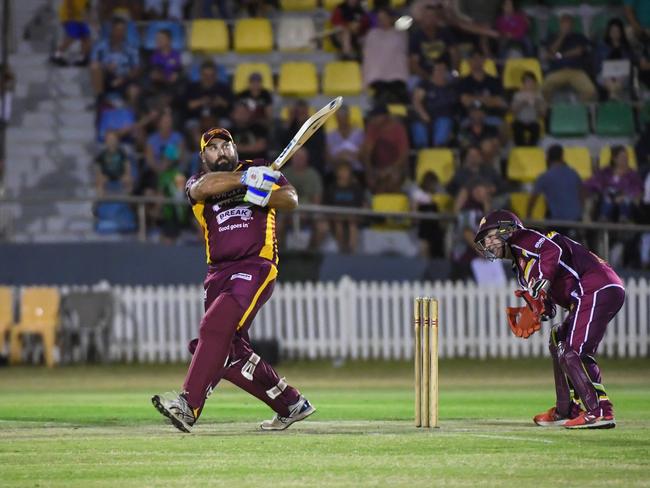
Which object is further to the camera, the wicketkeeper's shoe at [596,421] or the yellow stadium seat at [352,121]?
the yellow stadium seat at [352,121]

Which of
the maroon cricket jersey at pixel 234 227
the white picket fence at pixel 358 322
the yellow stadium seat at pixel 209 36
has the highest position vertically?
the yellow stadium seat at pixel 209 36

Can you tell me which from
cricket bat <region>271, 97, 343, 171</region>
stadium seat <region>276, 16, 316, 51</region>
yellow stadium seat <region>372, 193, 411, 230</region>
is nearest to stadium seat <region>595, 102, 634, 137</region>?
yellow stadium seat <region>372, 193, 411, 230</region>

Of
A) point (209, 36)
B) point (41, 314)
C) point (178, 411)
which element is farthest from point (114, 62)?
point (178, 411)

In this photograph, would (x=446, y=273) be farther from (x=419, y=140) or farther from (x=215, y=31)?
(x=215, y=31)

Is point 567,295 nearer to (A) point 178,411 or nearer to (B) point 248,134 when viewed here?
(A) point 178,411

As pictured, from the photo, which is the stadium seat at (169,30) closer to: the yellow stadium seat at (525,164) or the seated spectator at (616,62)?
Result: the yellow stadium seat at (525,164)

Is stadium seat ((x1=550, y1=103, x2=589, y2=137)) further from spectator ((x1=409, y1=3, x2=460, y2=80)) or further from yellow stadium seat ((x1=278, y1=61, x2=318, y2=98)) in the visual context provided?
yellow stadium seat ((x1=278, y1=61, x2=318, y2=98))

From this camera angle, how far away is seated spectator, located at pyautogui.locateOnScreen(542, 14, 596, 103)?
26000 millimetres

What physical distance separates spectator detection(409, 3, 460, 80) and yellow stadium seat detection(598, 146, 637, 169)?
120 inches

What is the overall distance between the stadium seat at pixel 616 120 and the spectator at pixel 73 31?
940cm

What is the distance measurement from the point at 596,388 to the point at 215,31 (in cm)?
1676

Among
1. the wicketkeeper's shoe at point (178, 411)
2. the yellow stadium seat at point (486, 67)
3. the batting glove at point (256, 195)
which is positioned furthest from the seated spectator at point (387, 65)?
the wicketkeeper's shoe at point (178, 411)

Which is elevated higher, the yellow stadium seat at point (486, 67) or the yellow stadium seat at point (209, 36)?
the yellow stadium seat at point (209, 36)

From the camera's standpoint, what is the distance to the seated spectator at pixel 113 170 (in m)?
25.0
